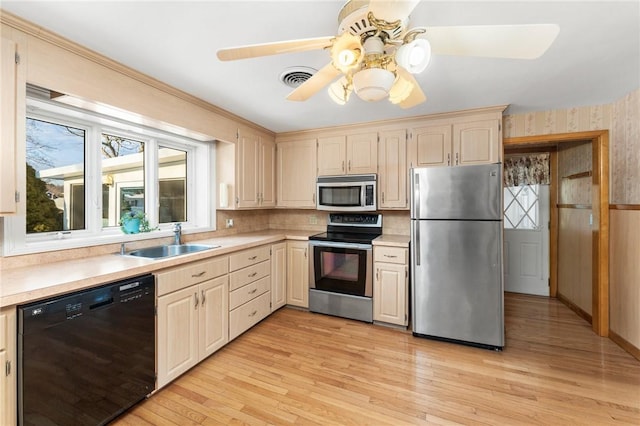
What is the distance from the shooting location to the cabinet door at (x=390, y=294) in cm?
284

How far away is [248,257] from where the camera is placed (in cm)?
Answer: 278

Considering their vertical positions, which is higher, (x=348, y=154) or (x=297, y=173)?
(x=348, y=154)

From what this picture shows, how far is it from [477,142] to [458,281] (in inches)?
56.9

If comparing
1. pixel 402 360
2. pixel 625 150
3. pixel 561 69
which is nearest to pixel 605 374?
pixel 402 360

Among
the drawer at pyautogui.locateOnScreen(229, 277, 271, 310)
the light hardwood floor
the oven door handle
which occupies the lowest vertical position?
the light hardwood floor

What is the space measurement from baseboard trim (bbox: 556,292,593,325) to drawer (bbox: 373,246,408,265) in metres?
2.14

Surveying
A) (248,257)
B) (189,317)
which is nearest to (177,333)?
(189,317)

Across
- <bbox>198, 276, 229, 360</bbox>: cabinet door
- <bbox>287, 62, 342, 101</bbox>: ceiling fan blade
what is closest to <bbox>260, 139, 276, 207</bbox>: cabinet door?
<bbox>198, 276, 229, 360</bbox>: cabinet door

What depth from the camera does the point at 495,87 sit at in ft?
7.52

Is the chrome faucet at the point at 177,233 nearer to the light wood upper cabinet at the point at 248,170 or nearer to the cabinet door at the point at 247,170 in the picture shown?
the light wood upper cabinet at the point at 248,170

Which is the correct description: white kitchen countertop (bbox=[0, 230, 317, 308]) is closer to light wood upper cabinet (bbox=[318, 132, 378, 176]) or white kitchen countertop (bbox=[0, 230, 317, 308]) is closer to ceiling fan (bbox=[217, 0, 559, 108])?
ceiling fan (bbox=[217, 0, 559, 108])

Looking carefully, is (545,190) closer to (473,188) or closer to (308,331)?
(473,188)

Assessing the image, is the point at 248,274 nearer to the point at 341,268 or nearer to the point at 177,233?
the point at 177,233

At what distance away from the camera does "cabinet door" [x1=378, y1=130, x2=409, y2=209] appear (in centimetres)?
318
